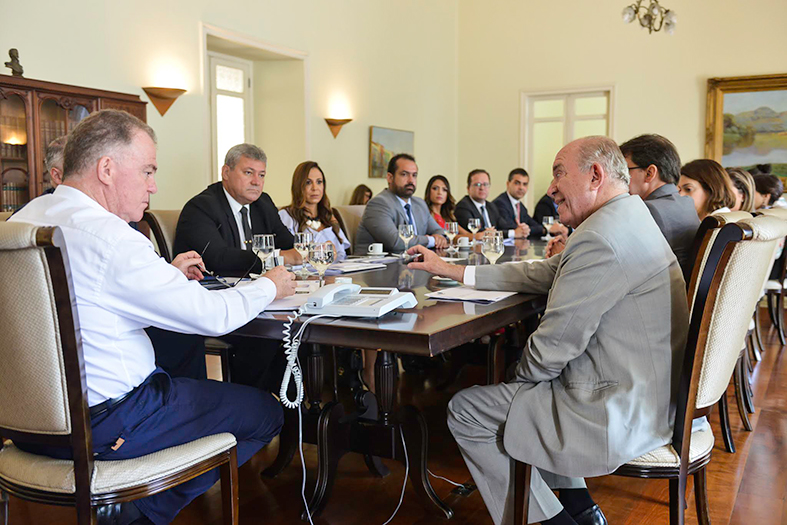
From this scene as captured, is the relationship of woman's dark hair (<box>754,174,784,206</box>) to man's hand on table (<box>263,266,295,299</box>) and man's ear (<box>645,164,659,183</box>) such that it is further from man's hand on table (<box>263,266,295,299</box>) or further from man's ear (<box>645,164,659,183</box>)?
man's hand on table (<box>263,266,295,299</box>)

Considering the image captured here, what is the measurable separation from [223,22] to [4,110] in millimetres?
2279

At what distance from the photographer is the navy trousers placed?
5.11ft

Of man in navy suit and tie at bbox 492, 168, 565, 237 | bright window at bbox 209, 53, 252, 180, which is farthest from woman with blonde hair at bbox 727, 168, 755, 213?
bright window at bbox 209, 53, 252, 180

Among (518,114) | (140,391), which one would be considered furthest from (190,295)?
(518,114)

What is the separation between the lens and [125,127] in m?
1.71

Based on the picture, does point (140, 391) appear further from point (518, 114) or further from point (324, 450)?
point (518, 114)

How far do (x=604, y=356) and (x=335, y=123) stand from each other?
571cm

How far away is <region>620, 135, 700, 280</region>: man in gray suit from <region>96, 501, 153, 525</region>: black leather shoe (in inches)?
78.5

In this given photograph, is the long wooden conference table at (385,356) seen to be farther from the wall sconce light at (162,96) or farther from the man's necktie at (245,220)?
the wall sconce light at (162,96)

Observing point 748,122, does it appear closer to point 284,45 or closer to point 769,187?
point 769,187

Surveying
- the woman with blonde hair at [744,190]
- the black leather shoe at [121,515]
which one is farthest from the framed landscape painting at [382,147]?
the black leather shoe at [121,515]

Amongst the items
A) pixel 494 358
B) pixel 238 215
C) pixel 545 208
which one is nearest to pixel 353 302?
pixel 494 358

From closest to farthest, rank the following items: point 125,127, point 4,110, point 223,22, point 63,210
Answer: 1. point 63,210
2. point 125,127
3. point 4,110
4. point 223,22

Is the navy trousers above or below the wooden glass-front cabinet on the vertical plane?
below
